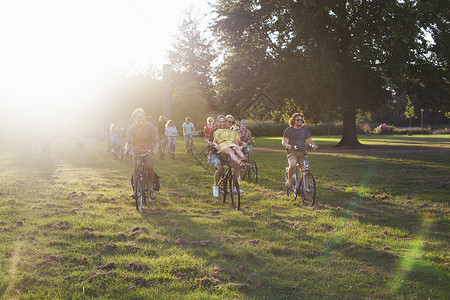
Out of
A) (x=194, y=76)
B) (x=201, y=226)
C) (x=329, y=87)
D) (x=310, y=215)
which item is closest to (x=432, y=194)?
(x=310, y=215)

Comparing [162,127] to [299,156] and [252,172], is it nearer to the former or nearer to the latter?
[252,172]

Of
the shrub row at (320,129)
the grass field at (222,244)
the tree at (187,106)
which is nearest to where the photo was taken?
the grass field at (222,244)

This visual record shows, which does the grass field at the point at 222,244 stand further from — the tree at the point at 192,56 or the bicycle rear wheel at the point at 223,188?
the tree at the point at 192,56

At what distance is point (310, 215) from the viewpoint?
8.65 m

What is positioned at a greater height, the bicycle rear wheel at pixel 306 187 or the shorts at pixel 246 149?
the shorts at pixel 246 149

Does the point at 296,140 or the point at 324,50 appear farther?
the point at 324,50

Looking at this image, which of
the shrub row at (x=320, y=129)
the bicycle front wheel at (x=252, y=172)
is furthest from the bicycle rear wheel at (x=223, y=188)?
the shrub row at (x=320, y=129)

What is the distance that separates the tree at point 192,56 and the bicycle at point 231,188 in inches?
2815

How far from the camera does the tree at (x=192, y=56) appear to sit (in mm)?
81250

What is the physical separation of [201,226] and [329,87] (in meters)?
20.2

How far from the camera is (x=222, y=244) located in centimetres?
650

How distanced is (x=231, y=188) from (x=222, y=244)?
313 cm

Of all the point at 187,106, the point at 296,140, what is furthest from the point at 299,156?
the point at 187,106

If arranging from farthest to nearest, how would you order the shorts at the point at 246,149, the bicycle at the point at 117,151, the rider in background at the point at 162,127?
the bicycle at the point at 117,151, the rider in background at the point at 162,127, the shorts at the point at 246,149
